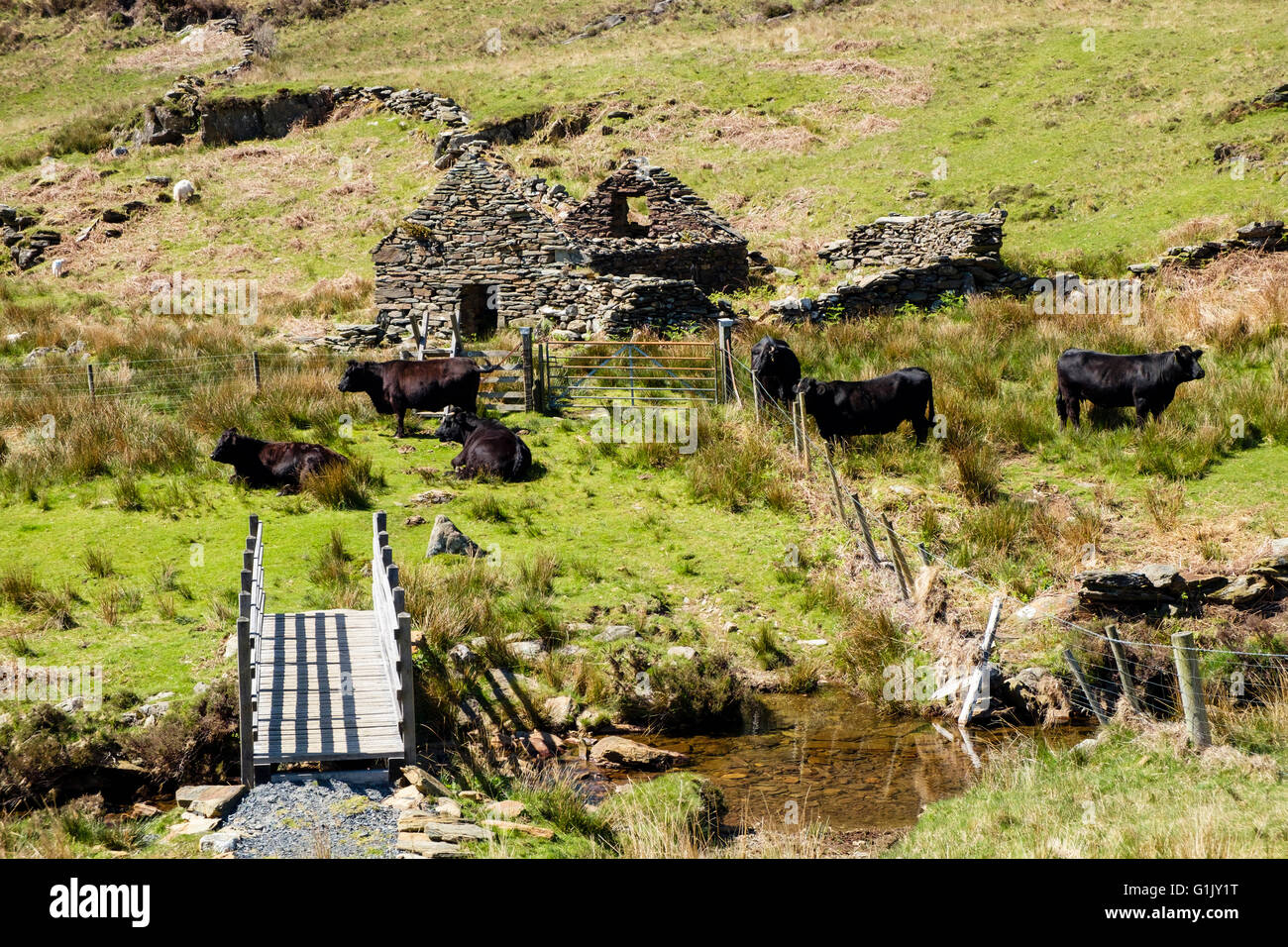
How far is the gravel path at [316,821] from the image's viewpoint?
6.54m

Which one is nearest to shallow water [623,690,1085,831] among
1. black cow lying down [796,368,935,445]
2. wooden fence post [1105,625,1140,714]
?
wooden fence post [1105,625,1140,714]

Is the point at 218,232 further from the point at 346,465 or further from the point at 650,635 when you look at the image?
the point at 650,635

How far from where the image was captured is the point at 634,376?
17.9 metres

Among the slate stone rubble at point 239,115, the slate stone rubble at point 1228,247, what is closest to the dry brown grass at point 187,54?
the slate stone rubble at point 239,115

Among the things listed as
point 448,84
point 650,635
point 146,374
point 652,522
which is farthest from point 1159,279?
point 448,84

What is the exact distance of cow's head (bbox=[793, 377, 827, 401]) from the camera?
47.0 ft

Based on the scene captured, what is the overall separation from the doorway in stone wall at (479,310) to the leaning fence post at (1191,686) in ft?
59.3

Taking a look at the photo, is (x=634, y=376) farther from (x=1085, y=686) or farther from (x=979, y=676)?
(x=1085, y=686)

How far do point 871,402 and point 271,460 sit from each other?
7749 mm

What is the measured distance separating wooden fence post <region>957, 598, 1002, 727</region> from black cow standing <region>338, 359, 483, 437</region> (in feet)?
30.3

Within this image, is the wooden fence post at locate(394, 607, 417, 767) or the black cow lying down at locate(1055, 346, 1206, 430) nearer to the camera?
the wooden fence post at locate(394, 607, 417, 767)

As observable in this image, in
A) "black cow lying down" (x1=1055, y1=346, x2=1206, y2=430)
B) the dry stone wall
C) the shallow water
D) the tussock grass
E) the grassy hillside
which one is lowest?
the shallow water

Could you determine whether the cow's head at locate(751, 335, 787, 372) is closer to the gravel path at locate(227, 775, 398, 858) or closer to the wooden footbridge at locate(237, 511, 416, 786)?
the wooden footbridge at locate(237, 511, 416, 786)

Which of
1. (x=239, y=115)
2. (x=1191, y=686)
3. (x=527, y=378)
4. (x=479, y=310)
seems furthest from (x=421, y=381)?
(x=239, y=115)
